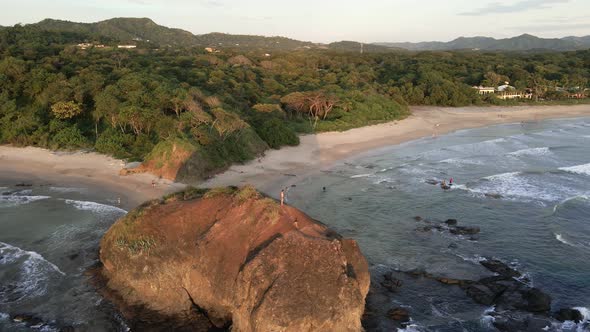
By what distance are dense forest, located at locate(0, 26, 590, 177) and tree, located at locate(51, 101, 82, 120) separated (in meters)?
0.09

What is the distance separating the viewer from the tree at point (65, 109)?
3778 centimetres

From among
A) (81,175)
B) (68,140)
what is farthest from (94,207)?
(68,140)

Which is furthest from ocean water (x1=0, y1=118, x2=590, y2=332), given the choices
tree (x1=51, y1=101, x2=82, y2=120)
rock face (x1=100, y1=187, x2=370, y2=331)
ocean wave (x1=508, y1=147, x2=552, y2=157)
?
tree (x1=51, y1=101, x2=82, y2=120)

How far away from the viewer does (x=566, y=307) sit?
1605cm

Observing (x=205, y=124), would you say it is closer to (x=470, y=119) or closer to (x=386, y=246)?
Result: (x=386, y=246)

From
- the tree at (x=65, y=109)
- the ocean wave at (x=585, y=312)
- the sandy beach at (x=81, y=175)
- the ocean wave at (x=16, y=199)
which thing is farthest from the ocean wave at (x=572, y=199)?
the tree at (x=65, y=109)

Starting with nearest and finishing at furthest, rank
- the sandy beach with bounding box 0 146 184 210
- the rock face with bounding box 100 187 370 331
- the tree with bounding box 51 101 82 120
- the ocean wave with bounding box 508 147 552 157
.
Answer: the rock face with bounding box 100 187 370 331
the sandy beach with bounding box 0 146 184 210
the tree with bounding box 51 101 82 120
the ocean wave with bounding box 508 147 552 157

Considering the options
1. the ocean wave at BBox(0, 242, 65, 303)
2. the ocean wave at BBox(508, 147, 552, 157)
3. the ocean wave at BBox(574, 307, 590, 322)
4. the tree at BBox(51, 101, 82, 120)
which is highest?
the tree at BBox(51, 101, 82, 120)

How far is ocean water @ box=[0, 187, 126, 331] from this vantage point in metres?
14.6

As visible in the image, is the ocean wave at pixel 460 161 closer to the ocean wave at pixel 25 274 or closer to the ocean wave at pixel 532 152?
the ocean wave at pixel 532 152

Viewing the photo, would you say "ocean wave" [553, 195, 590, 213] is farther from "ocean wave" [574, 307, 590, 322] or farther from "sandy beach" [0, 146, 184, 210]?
"sandy beach" [0, 146, 184, 210]

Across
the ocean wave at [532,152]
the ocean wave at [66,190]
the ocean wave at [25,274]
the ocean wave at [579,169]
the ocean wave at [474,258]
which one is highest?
the ocean wave at [532,152]

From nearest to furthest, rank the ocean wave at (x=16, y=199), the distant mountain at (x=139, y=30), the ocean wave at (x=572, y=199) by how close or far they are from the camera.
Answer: the ocean wave at (x=16, y=199) < the ocean wave at (x=572, y=199) < the distant mountain at (x=139, y=30)

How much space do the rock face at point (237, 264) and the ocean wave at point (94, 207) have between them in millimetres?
6639
